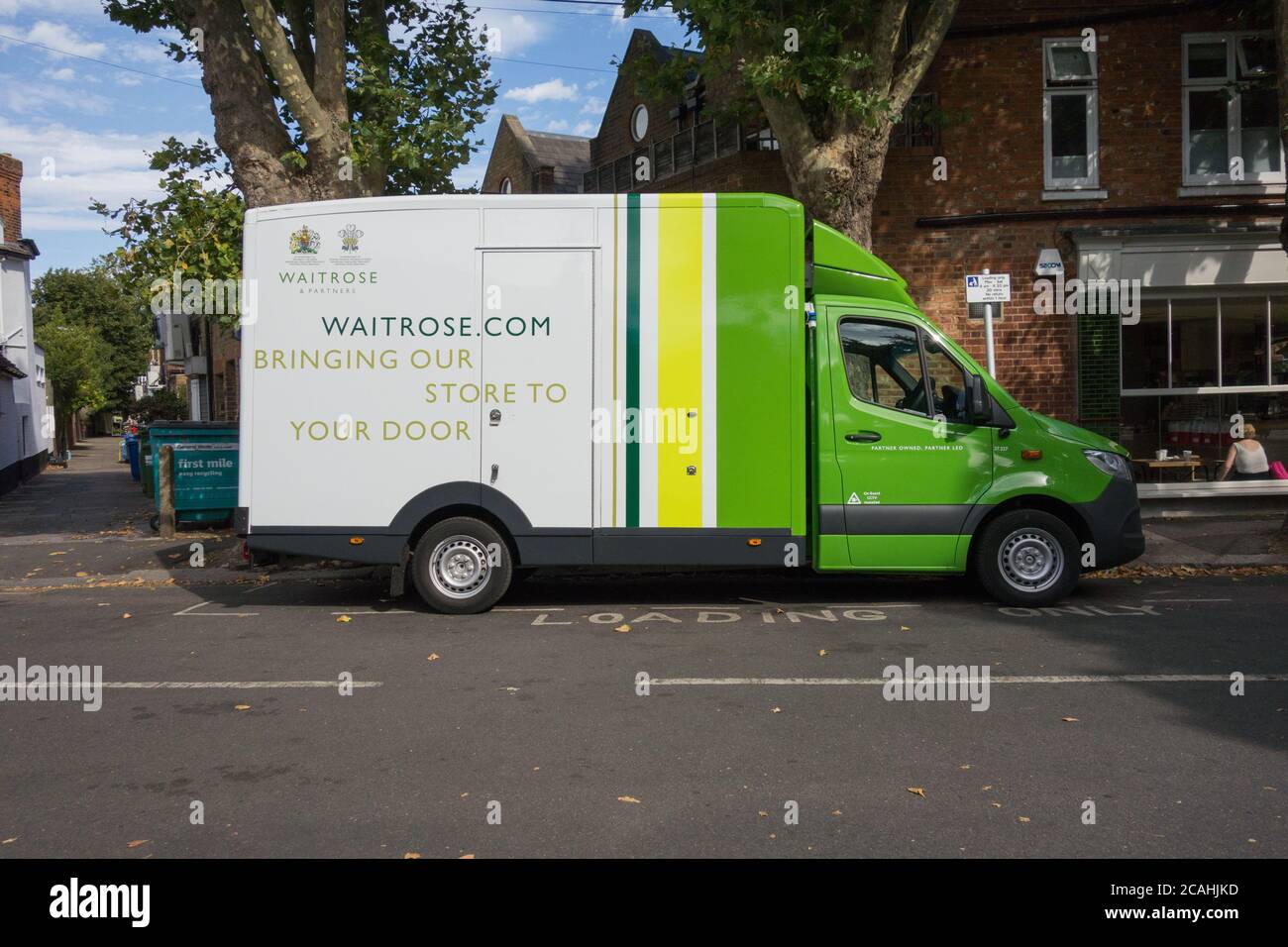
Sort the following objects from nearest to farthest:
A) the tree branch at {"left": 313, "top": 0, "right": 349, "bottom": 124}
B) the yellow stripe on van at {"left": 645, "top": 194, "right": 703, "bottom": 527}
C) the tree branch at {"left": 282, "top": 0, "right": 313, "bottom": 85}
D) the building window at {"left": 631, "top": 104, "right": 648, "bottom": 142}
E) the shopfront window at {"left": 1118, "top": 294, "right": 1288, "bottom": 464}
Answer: the yellow stripe on van at {"left": 645, "top": 194, "right": 703, "bottom": 527} → the tree branch at {"left": 313, "top": 0, "right": 349, "bottom": 124} → the tree branch at {"left": 282, "top": 0, "right": 313, "bottom": 85} → the shopfront window at {"left": 1118, "top": 294, "right": 1288, "bottom": 464} → the building window at {"left": 631, "top": 104, "right": 648, "bottom": 142}

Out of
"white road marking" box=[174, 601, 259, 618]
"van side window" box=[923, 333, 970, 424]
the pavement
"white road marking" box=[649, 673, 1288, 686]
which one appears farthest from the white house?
"white road marking" box=[649, 673, 1288, 686]

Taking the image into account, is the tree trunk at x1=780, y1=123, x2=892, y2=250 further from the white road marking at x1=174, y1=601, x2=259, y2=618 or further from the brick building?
the white road marking at x1=174, y1=601, x2=259, y2=618

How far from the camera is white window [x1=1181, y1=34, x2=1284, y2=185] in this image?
46.6 ft

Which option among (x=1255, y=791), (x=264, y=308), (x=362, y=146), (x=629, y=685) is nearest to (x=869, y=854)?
(x=1255, y=791)

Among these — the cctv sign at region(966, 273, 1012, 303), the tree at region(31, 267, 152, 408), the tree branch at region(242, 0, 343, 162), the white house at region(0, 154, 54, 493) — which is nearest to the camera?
the cctv sign at region(966, 273, 1012, 303)

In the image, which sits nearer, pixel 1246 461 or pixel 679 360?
pixel 679 360

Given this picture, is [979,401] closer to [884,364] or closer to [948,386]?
[948,386]

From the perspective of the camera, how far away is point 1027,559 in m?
8.91

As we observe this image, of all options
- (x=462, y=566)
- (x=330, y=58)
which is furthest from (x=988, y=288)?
(x=330, y=58)

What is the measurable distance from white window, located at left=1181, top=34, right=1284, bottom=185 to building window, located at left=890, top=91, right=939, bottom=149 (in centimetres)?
324

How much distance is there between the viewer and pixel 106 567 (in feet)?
40.3

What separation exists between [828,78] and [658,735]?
813 centimetres

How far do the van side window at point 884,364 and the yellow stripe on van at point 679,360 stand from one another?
4.17ft

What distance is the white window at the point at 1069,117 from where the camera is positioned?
1424 centimetres
